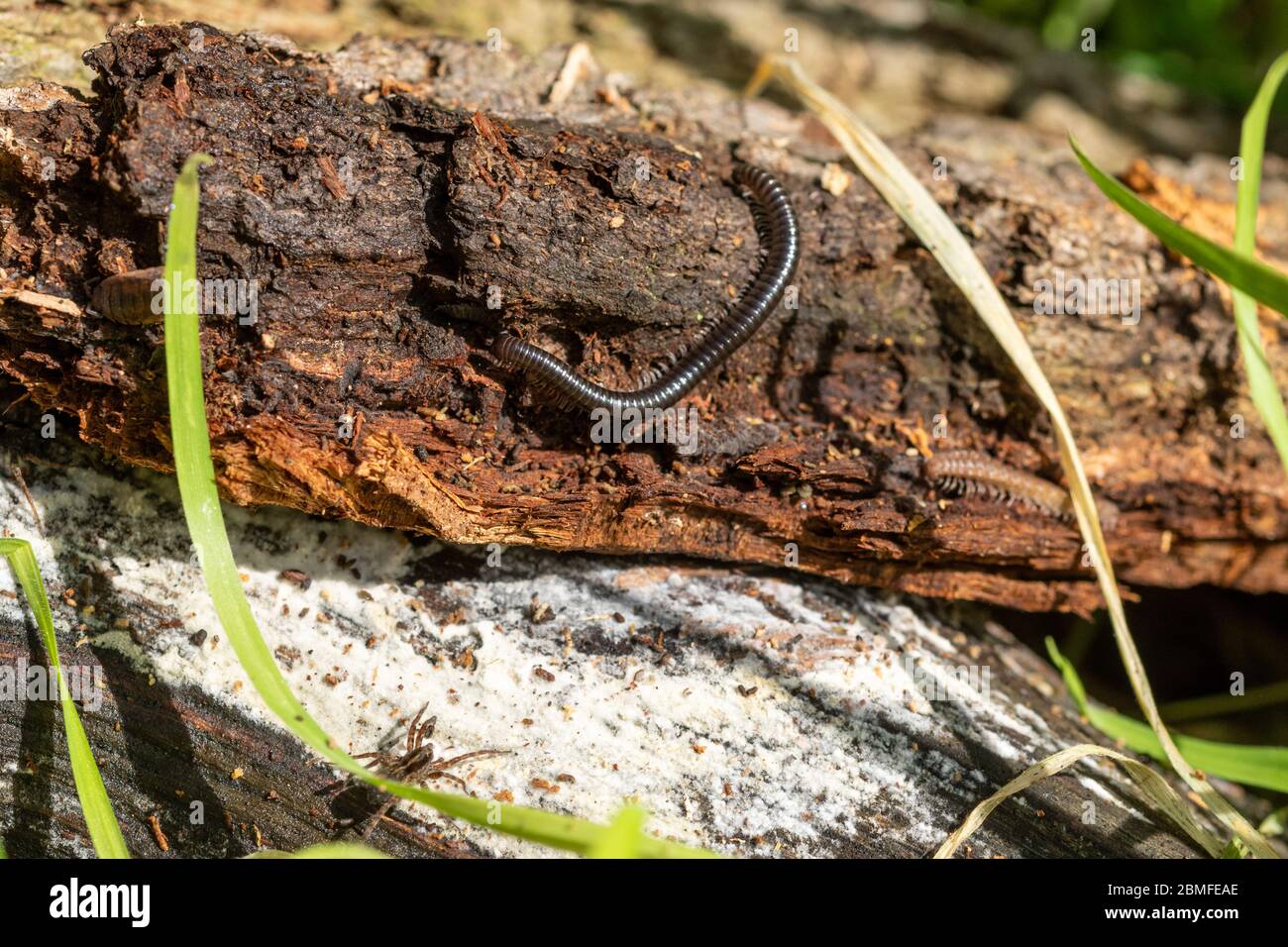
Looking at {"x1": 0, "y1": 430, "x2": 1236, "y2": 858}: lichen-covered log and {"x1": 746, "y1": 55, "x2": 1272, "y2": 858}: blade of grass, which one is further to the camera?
{"x1": 746, "y1": 55, "x2": 1272, "y2": 858}: blade of grass

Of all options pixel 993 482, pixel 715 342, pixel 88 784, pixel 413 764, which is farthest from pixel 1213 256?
pixel 88 784

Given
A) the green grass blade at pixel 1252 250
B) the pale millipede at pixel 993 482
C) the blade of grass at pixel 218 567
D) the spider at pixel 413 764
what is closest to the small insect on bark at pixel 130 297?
the blade of grass at pixel 218 567

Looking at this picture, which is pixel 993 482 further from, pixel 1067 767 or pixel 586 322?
pixel 586 322

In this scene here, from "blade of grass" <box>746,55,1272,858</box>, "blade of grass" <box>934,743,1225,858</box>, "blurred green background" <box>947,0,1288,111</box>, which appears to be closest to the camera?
"blade of grass" <box>934,743,1225,858</box>

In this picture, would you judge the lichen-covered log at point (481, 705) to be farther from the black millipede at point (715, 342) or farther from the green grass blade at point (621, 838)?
the green grass blade at point (621, 838)

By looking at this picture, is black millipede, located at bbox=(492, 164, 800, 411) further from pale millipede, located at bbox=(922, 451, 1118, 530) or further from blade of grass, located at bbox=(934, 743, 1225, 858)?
blade of grass, located at bbox=(934, 743, 1225, 858)

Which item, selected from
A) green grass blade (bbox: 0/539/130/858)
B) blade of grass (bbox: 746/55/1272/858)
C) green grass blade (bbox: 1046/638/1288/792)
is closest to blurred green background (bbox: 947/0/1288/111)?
blade of grass (bbox: 746/55/1272/858)

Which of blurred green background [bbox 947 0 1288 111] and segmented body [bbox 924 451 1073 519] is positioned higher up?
blurred green background [bbox 947 0 1288 111]
